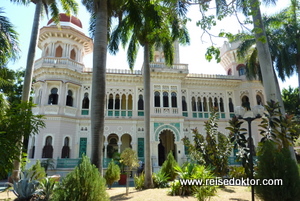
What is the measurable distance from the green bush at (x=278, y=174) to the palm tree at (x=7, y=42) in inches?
387

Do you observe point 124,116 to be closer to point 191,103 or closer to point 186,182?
point 191,103

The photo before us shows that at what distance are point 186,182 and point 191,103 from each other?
14472 millimetres

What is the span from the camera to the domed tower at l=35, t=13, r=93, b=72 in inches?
789

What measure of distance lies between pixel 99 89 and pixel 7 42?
4.50 m

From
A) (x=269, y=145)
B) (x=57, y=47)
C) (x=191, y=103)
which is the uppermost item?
(x=57, y=47)

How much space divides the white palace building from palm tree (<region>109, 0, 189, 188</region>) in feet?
19.5

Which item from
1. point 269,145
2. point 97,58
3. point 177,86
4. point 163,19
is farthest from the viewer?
point 177,86

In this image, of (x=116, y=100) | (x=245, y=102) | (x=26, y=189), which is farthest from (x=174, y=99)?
(x=26, y=189)

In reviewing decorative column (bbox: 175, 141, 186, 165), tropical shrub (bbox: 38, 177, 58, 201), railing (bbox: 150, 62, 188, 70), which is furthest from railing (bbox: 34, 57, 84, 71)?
tropical shrub (bbox: 38, 177, 58, 201)

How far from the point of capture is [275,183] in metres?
5.81

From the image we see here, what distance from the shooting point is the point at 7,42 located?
28.6 ft

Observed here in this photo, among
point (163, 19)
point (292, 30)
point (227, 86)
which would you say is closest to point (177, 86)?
point (227, 86)

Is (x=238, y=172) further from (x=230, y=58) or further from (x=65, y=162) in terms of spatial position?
(x=230, y=58)

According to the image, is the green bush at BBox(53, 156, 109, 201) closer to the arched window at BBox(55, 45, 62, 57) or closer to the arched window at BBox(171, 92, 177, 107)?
the arched window at BBox(171, 92, 177, 107)
